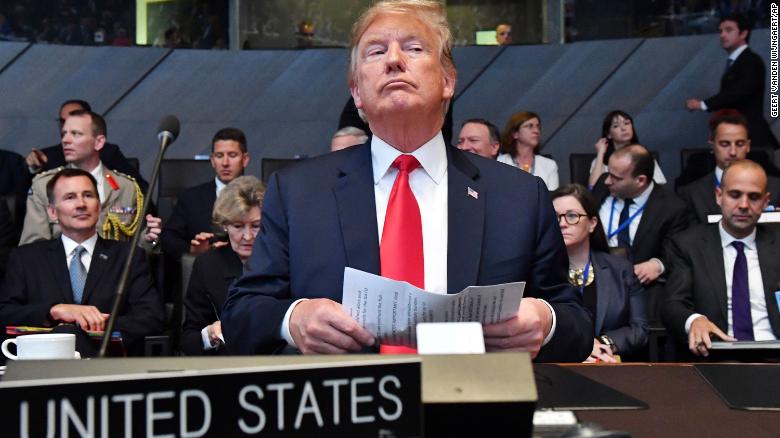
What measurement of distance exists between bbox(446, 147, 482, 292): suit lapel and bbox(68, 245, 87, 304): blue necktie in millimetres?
2791

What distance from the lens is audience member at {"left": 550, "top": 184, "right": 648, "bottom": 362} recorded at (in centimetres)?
383

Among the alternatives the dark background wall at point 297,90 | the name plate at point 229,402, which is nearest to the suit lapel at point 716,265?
the name plate at point 229,402

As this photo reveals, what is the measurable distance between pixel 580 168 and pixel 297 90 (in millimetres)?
3177

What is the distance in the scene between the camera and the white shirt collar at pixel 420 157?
1952 mm

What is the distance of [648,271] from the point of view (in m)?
4.72

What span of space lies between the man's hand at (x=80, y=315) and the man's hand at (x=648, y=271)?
2.49 m

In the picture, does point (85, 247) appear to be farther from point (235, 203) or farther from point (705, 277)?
point (705, 277)

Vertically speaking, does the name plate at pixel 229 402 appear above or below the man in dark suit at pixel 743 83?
below

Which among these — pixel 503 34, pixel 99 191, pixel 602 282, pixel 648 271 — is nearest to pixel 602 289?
pixel 602 282

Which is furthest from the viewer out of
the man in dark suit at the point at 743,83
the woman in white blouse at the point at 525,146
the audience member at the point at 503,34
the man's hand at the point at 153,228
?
the audience member at the point at 503,34

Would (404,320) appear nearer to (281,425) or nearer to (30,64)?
(281,425)

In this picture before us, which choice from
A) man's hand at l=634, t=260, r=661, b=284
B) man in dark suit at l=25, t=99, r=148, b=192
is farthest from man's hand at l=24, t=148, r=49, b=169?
man's hand at l=634, t=260, r=661, b=284

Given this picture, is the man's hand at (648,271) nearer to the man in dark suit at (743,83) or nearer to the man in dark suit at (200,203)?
the man in dark suit at (200,203)

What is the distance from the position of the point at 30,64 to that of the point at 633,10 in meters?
5.40
